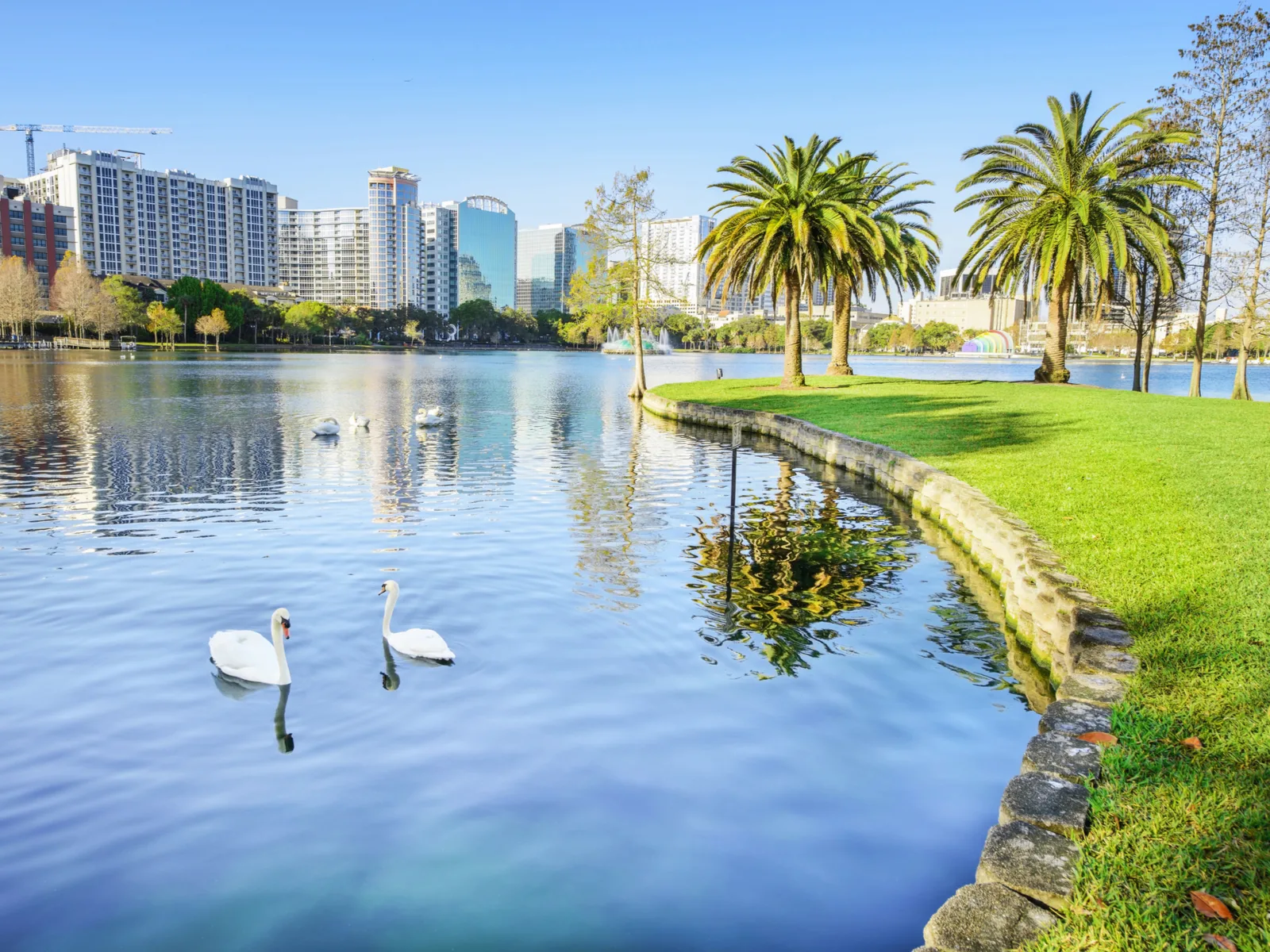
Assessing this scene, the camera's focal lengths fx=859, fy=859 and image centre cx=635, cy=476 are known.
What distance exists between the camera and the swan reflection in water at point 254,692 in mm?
6961

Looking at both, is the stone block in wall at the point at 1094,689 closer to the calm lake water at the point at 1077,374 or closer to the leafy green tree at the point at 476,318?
the calm lake water at the point at 1077,374

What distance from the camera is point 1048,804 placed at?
176 inches

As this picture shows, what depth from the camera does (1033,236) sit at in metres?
33.0

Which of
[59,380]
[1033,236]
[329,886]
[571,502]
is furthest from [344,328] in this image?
[329,886]

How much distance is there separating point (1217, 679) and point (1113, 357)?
214m

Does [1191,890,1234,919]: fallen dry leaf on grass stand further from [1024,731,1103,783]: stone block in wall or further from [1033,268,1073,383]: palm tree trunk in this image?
[1033,268,1073,383]: palm tree trunk

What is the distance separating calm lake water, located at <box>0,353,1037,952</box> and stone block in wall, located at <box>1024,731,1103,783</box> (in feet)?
2.48

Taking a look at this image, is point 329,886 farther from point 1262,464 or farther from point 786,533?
point 1262,464

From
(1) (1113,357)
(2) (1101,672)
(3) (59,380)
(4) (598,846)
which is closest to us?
(4) (598,846)

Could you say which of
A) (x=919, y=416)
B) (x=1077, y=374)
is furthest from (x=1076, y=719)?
(x=1077, y=374)

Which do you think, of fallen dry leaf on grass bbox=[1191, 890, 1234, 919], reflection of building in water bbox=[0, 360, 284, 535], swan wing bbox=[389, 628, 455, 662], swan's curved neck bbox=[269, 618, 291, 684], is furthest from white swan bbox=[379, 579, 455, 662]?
reflection of building in water bbox=[0, 360, 284, 535]

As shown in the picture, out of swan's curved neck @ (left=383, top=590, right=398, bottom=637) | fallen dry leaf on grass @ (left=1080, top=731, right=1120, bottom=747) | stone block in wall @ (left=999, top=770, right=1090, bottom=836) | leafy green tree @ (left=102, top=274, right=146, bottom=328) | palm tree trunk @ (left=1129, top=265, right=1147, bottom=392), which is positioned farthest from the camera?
leafy green tree @ (left=102, top=274, right=146, bottom=328)

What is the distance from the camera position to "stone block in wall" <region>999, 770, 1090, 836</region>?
14.1ft

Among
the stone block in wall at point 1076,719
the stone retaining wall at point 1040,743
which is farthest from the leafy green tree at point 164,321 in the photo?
the stone block in wall at point 1076,719
